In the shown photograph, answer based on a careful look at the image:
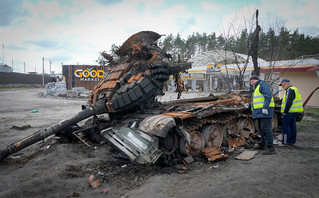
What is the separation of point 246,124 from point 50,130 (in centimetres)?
624

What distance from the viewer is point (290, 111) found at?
6.93m

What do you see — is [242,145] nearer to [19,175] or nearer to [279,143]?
[279,143]

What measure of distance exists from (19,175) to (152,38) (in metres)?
5.15

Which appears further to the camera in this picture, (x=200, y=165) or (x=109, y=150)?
(x=109, y=150)

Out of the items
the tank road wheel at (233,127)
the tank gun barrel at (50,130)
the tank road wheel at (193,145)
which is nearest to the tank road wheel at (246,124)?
the tank road wheel at (233,127)

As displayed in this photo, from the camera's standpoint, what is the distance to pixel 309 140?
776 cm

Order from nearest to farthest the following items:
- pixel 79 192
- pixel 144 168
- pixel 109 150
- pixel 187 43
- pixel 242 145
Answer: pixel 79 192, pixel 144 168, pixel 109 150, pixel 242 145, pixel 187 43

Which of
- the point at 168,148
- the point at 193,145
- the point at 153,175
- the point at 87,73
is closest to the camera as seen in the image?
the point at 153,175

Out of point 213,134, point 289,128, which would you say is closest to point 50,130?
point 213,134

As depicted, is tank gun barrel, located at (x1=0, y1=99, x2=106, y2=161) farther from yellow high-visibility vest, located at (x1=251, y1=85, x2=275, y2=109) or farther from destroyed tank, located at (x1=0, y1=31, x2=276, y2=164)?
yellow high-visibility vest, located at (x1=251, y1=85, x2=275, y2=109)

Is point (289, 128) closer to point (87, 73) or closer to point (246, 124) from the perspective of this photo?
point (246, 124)

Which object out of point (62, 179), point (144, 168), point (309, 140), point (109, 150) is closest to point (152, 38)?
point (109, 150)

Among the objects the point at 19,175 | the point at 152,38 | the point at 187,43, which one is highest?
the point at 187,43

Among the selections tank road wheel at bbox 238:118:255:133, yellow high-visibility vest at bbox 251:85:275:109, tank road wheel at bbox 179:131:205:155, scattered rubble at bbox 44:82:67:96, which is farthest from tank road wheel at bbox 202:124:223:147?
scattered rubble at bbox 44:82:67:96
